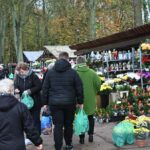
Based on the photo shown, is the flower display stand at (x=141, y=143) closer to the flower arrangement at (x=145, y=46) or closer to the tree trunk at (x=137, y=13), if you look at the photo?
the flower arrangement at (x=145, y=46)

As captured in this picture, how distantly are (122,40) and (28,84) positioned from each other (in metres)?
6.72

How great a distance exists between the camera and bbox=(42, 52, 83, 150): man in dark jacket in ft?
26.1

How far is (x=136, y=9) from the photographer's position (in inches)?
818

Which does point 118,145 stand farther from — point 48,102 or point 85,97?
point 48,102

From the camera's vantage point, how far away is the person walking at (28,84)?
8828 millimetres

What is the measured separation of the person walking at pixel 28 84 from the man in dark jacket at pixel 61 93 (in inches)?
33.4

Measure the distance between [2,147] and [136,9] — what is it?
16.4m

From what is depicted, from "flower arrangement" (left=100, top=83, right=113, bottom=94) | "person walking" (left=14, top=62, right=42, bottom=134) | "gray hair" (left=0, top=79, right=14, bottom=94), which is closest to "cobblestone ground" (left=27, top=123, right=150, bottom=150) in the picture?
"person walking" (left=14, top=62, right=42, bottom=134)

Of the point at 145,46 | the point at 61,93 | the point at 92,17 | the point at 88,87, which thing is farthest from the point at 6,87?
the point at 92,17

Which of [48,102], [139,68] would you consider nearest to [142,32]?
[139,68]

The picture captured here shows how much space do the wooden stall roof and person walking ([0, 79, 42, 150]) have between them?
735 cm

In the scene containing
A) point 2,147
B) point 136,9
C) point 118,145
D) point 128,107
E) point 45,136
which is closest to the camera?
point 2,147

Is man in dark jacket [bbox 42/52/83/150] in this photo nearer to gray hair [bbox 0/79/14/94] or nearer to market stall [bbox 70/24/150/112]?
gray hair [bbox 0/79/14/94]

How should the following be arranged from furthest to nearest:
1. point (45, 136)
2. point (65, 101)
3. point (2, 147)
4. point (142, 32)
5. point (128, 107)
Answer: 1. point (142, 32)
2. point (128, 107)
3. point (45, 136)
4. point (65, 101)
5. point (2, 147)
